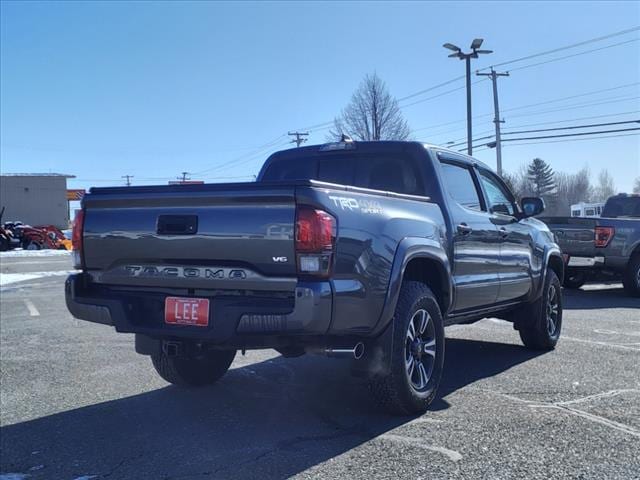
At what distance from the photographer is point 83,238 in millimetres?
4578

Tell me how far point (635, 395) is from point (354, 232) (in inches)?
110

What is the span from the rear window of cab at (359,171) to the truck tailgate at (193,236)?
70.2 inches

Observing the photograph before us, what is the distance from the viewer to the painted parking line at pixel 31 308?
10.4 meters

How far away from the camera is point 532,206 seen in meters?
6.70

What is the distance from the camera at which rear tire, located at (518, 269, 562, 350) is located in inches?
266

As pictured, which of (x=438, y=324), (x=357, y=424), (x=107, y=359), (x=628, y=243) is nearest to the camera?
(x=357, y=424)

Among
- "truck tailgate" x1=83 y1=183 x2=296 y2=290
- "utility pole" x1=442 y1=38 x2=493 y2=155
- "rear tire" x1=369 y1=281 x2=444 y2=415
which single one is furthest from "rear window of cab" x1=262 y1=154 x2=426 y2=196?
"utility pole" x1=442 y1=38 x2=493 y2=155

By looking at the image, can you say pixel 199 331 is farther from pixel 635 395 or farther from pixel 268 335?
pixel 635 395

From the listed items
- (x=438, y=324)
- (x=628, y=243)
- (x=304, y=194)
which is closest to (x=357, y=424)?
(x=438, y=324)

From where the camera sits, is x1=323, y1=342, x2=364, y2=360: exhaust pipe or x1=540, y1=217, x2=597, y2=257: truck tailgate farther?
x1=540, y1=217, x2=597, y2=257: truck tailgate

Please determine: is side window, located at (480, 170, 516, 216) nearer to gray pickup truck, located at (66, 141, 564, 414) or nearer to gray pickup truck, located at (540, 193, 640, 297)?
gray pickup truck, located at (66, 141, 564, 414)

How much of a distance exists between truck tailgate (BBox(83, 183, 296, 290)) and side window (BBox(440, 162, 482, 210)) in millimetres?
2068

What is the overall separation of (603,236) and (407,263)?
835cm

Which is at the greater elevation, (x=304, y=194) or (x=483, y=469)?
(x=304, y=194)
